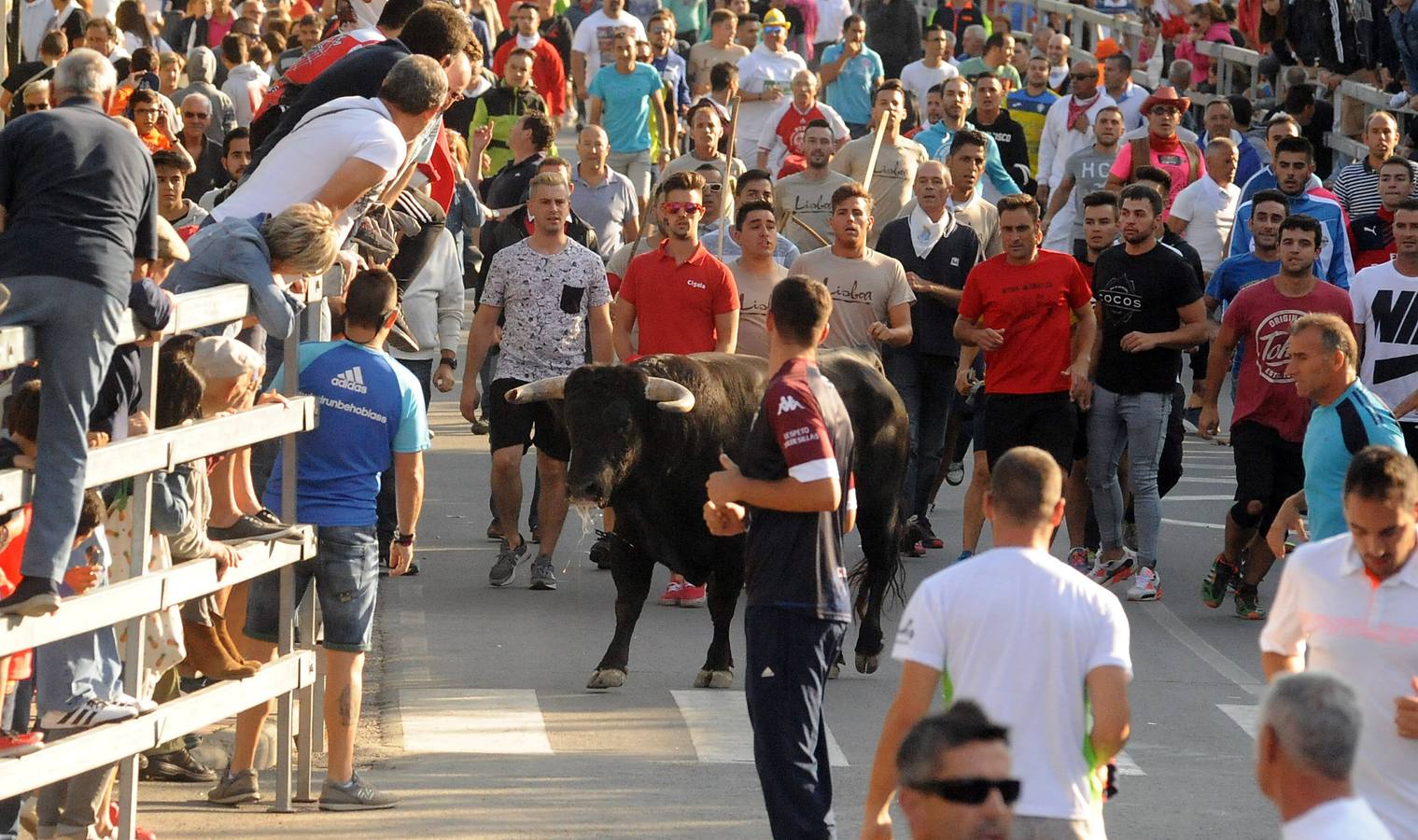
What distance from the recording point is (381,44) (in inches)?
355

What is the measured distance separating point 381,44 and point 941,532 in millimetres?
6283

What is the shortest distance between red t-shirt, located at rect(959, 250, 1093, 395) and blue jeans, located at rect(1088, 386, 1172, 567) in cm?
34

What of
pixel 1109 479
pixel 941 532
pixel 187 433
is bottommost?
pixel 941 532

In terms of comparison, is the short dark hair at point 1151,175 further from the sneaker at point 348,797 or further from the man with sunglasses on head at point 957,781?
the man with sunglasses on head at point 957,781

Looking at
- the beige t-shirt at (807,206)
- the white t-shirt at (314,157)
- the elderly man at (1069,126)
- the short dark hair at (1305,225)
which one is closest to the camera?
the white t-shirt at (314,157)

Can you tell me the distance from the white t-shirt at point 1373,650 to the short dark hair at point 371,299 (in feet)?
11.8

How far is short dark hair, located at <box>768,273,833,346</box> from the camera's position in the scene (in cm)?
716

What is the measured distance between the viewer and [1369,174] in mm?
16562

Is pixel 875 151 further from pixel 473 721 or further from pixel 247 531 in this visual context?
pixel 247 531

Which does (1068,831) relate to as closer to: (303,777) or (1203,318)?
(303,777)

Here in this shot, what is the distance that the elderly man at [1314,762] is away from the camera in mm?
4320

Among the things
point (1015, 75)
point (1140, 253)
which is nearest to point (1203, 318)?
point (1140, 253)

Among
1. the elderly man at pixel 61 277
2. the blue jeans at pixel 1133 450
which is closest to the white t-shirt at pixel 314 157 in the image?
the elderly man at pixel 61 277

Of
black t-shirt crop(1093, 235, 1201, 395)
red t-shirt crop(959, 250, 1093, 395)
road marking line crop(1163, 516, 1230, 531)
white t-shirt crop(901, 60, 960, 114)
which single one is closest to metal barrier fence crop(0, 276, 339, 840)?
red t-shirt crop(959, 250, 1093, 395)
